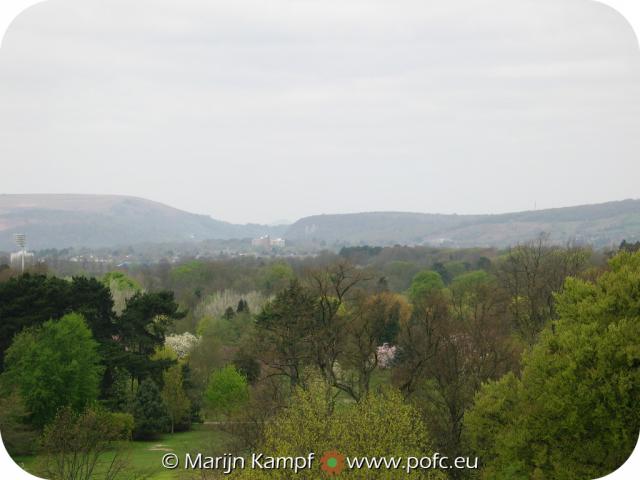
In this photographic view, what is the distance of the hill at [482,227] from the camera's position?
2838 cm

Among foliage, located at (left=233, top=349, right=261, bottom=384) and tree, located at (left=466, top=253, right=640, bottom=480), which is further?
foliage, located at (left=233, top=349, right=261, bottom=384)

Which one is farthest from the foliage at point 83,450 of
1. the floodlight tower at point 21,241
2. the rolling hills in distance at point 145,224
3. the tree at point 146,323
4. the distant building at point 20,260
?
the tree at point 146,323

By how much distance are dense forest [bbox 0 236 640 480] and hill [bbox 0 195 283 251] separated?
1412 mm

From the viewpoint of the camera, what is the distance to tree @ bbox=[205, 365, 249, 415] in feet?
82.0

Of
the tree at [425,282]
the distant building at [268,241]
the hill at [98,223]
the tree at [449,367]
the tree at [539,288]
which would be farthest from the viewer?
the tree at [425,282]

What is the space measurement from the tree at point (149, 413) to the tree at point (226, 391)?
88.4 inches

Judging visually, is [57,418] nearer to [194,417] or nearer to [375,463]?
[194,417]

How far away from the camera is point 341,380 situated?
71.1 feet

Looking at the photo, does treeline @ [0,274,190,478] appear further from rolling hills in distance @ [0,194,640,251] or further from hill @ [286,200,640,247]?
hill @ [286,200,640,247]

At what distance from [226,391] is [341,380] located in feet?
18.5

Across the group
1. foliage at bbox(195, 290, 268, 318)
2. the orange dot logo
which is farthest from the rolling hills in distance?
foliage at bbox(195, 290, 268, 318)

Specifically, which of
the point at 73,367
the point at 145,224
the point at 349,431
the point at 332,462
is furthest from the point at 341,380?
the point at 145,224

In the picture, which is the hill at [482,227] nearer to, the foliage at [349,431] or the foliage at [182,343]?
the foliage at [182,343]

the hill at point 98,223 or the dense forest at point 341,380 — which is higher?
the hill at point 98,223
